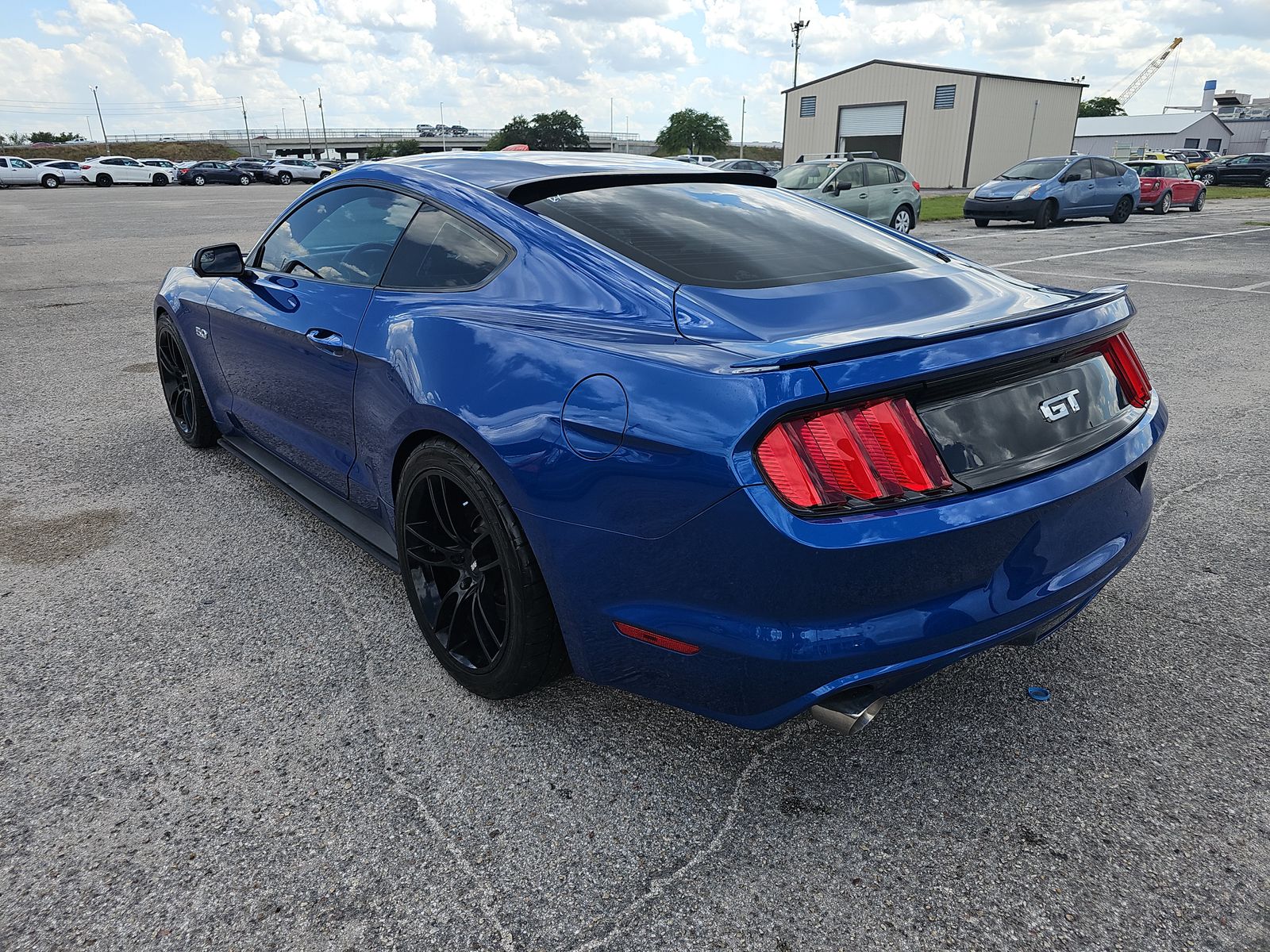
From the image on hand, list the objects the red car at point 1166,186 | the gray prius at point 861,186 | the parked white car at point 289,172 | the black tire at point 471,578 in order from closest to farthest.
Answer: the black tire at point 471,578 → the gray prius at point 861,186 → the red car at point 1166,186 → the parked white car at point 289,172

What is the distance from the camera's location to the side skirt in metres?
2.91

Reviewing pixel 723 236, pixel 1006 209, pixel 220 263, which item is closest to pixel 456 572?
pixel 723 236

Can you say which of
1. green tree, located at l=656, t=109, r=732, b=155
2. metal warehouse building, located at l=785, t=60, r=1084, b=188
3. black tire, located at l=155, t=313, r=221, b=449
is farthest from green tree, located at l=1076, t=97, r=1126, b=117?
black tire, located at l=155, t=313, r=221, b=449

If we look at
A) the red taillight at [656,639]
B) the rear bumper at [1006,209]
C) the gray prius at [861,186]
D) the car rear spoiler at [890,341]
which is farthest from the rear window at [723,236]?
the rear bumper at [1006,209]

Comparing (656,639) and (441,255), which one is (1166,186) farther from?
(656,639)

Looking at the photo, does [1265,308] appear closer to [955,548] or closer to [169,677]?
[955,548]

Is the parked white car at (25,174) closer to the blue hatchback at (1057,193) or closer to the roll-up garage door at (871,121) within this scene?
the roll-up garage door at (871,121)

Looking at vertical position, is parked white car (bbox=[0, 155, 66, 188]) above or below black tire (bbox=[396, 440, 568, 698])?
below

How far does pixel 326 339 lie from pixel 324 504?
646 mm

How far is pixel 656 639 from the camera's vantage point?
201cm

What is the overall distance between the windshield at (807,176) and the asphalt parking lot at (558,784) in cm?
1405

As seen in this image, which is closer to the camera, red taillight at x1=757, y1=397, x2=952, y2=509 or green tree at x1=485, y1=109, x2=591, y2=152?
red taillight at x1=757, y1=397, x2=952, y2=509

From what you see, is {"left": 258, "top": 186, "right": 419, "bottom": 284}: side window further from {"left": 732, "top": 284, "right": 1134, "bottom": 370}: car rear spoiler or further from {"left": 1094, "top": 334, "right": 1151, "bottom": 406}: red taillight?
{"left": 1094, "top": 334, "right": 1151, "bottom": 406}: red taillight

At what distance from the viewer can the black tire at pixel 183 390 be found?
441 centimetres
